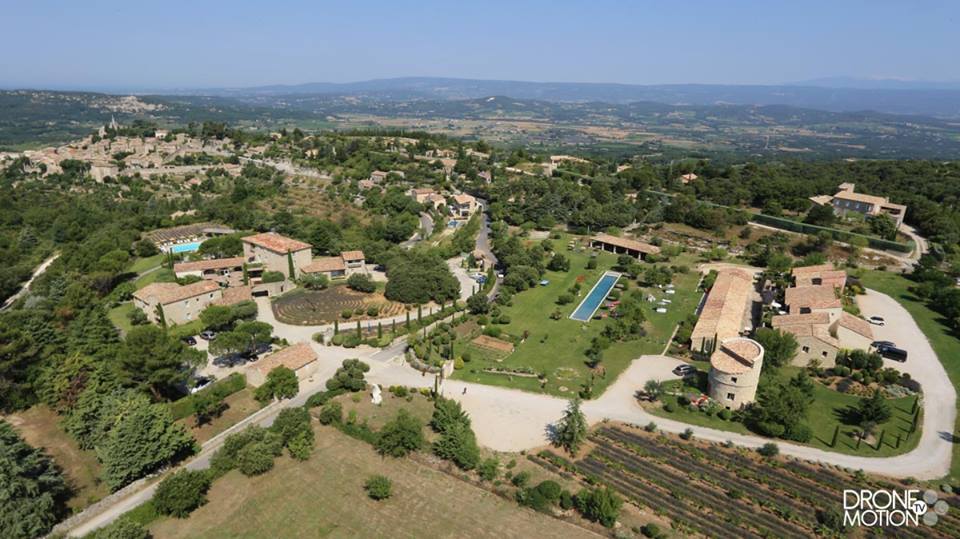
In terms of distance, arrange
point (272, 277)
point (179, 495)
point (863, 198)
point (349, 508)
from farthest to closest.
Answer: point (863, 198) < point (272, 277) < point (349, 508) < point (179, 495)

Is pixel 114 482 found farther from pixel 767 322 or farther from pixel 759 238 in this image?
pixel 759 238

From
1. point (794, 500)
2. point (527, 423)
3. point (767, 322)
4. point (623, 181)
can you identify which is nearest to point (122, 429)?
point (527, 423)

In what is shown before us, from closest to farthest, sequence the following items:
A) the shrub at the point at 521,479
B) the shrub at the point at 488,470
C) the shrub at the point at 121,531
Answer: the shrub at the point at 121,531 < the shrub at the point at 521,479 < the shrub at the point at 488,470

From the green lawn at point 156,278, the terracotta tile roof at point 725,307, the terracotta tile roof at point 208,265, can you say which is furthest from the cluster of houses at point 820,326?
the green lawn at point 156,278

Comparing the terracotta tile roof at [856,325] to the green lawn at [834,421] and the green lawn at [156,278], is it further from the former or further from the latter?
the green lawn at [156,278]

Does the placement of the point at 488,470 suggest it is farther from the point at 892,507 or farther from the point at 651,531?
the point at 892,507

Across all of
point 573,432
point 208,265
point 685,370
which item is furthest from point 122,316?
point 685,370
